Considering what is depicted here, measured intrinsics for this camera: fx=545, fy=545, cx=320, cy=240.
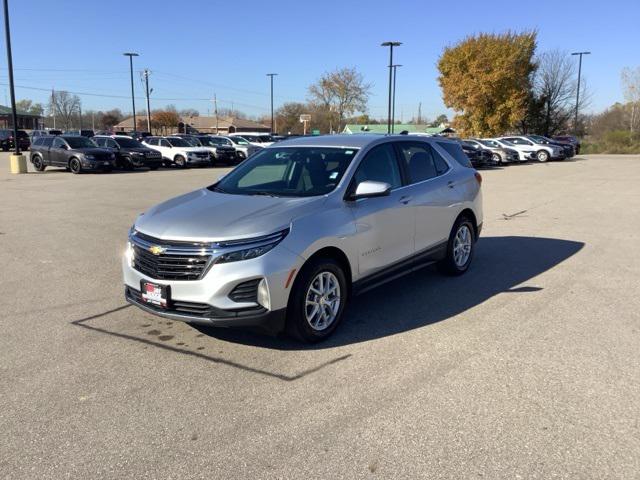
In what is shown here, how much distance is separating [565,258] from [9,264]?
25.2ft

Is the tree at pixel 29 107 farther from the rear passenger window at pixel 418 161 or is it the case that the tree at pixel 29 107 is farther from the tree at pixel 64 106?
the rear passenger window at pixel 418 161

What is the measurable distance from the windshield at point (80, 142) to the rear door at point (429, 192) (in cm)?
2194

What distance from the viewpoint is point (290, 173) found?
5.34 meters

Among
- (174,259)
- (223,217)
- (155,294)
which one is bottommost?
(155,294)

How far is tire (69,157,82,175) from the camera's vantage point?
23.6 m

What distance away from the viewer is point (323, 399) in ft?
11.9

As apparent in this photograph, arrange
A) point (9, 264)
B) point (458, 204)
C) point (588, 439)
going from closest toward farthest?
point (588, 439) → point (458, 204) → point (9, 264)

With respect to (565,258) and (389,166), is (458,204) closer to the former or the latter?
(389,166)

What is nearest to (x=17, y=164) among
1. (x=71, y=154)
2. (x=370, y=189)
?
(x=71, y=154)

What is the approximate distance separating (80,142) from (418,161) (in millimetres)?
22596

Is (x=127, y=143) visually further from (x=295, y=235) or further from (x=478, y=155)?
(x=295, y=235)

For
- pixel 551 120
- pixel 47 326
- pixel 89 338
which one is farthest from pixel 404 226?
pixel 551 120

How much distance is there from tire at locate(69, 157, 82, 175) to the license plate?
21464 millimetres

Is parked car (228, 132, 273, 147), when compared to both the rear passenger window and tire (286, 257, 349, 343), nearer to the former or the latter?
the rear passenger window
